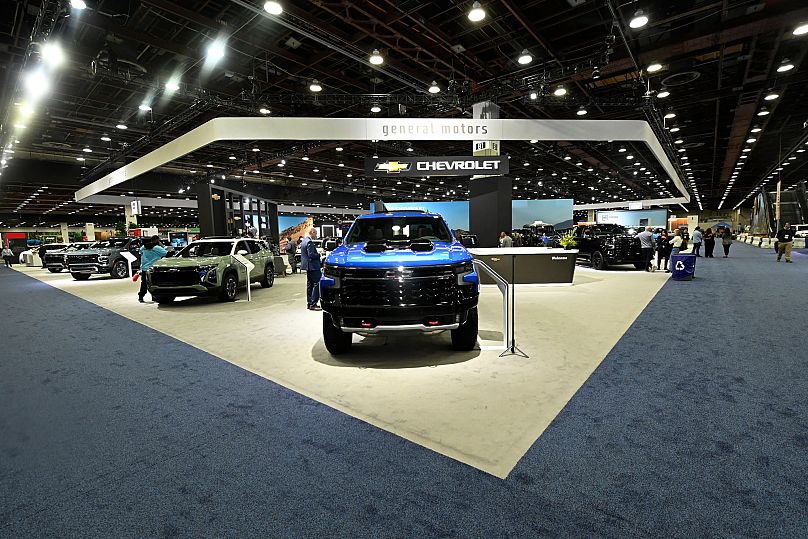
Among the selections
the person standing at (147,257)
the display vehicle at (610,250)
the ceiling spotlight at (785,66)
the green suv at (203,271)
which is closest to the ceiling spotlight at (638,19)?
the ceiling spotlight at (785,66)

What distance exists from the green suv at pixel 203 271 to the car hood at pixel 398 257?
513 centimetres

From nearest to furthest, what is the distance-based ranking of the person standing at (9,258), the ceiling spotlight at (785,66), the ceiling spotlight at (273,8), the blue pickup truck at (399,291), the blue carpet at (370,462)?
the blue carpet at (370,462)
the blue pickup truck at (399,291)
the ceiling spotlight at (273,8)
the ceiling spotlight at (785,66)
the person standing at (9,258)

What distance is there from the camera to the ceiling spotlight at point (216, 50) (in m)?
9.49

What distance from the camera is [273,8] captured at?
24.9 feet

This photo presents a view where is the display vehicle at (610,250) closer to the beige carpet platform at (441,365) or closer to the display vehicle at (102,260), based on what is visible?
the beige carpet platform at (441,365)

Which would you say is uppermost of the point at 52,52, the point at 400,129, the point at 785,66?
the point at 785,66

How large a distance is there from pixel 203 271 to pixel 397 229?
514cm

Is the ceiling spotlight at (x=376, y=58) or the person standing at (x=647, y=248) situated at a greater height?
the ceiling spotlight at (x=376, y=58)

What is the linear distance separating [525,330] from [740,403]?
287cm

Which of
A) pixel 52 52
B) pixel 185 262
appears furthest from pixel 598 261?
pixel 52 52

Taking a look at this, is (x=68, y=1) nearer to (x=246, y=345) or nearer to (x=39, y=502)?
(x=246, y=345)

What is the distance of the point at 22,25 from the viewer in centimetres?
862

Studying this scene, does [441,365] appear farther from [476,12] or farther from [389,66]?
[389,66]

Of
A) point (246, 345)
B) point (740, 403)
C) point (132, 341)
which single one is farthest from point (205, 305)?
point (740, 403)
